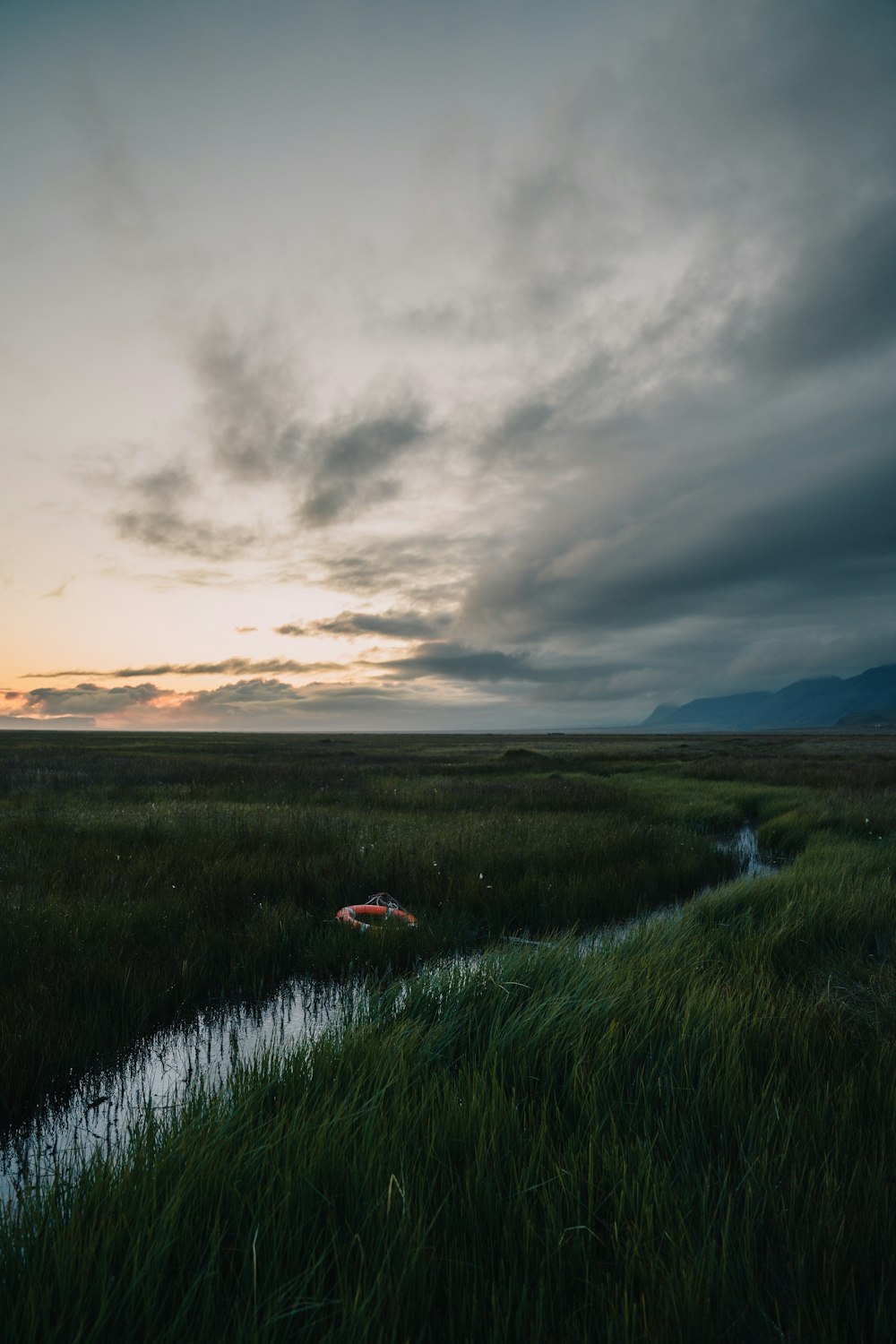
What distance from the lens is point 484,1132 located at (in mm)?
2521

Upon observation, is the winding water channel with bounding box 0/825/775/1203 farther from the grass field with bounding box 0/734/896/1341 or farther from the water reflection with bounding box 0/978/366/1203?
the grass field with bounding box 0/734/896/1341

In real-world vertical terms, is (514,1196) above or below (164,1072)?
above

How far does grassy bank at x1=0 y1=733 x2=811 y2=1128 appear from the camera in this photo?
4.70 meters

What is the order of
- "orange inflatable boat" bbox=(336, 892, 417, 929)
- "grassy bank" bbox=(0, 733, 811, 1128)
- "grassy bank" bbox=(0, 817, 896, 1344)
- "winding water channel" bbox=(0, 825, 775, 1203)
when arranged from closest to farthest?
1. "grassy bank" bbox=(0, 817, 896, 1344)
2. "winding water channel" bbox=(0, 825, 775, 1203)
3. "grassy bank" bbox=(0, 733, 811, 1128)
4. "orange inflatable boat" bbox=(336, 892, 417, 929)

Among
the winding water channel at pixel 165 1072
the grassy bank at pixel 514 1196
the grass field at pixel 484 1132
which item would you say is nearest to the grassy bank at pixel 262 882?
the grass field at pixel 484 1132

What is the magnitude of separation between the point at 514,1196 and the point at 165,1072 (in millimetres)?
2994

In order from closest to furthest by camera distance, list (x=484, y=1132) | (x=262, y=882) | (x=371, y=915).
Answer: (x=484, y=1132)
(x=371, y=915)
(x=262, y=882)

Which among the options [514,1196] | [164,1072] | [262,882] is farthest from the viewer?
[262,882]

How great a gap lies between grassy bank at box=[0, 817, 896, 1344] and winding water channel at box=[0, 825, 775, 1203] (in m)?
0.53

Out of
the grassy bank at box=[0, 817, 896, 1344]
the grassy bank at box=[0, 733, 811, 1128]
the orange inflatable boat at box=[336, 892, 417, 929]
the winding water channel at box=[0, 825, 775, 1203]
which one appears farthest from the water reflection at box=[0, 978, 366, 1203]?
the orange inflatable boat at box=[336, 892, 417, 929]

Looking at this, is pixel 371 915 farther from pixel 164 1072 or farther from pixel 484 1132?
pixel 484 1132

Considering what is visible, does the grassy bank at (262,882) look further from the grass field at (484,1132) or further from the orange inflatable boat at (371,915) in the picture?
the orange inflatable boat at (371,915)

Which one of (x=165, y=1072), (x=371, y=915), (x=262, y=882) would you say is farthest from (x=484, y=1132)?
(x=262, y=882)

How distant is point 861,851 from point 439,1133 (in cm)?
980
